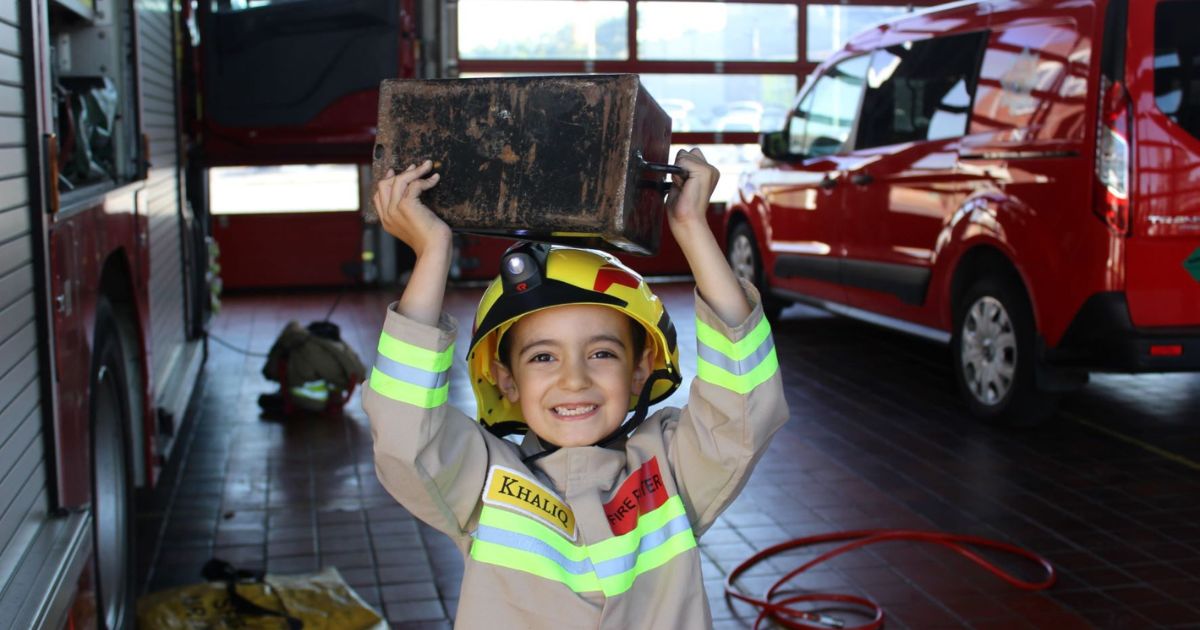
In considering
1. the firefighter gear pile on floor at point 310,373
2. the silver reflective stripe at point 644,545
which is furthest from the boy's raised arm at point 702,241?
the firefighter gear pile on floor at point 310,373

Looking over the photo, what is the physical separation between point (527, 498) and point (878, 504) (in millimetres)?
3733

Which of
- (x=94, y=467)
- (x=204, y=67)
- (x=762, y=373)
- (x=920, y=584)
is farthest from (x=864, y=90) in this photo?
(x=762, y=373)

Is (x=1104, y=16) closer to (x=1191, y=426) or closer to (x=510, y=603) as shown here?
(x=1191, y=426)

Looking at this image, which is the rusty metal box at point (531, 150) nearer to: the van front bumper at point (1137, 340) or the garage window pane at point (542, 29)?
the van front bumper at point (1137, 340)

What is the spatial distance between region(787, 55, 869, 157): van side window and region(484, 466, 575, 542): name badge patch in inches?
273

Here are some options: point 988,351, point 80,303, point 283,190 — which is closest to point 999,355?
point 988,351

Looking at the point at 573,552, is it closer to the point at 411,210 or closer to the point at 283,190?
the point at 411,210

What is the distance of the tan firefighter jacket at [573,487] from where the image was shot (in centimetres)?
234

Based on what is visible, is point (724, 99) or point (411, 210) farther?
point (724, 99)

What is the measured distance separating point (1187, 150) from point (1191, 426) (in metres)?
1.75

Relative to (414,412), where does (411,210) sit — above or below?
above

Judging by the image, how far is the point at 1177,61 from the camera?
6.39 metres

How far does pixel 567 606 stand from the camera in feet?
7.86

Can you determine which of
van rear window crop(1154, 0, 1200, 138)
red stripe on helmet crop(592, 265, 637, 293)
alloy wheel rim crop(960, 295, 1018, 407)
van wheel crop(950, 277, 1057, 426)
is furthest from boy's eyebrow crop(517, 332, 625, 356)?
alloy wheel rim crop(960, 295, 1018, 407)
